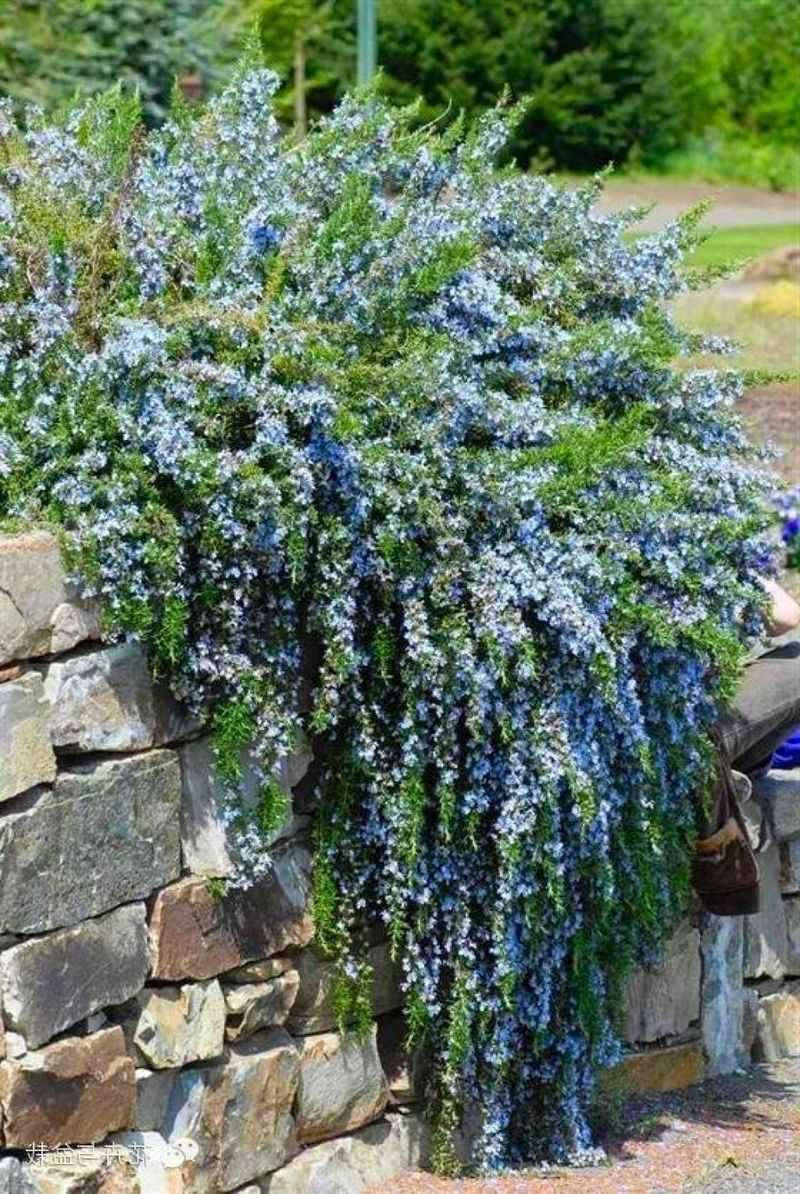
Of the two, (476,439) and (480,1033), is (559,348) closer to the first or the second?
(476,439)

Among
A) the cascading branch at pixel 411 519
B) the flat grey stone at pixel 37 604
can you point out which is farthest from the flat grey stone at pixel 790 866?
the flat grey stone at pixel 37 604

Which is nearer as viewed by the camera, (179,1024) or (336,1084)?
(179,1024)

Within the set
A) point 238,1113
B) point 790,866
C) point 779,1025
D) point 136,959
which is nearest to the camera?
point 136,959

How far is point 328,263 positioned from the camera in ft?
14.9

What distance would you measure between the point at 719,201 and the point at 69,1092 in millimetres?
18108

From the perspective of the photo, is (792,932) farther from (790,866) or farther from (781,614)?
(781,614)

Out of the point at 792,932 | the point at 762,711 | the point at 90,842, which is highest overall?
the point at 90,842

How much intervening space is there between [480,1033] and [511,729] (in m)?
0.73

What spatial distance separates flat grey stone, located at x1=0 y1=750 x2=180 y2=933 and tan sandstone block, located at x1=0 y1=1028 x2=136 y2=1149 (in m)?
0.24

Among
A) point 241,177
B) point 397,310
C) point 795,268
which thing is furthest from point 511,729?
point 795,268

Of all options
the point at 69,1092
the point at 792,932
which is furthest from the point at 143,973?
the point at 792,932

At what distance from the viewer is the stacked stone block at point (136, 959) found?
13.2 feet

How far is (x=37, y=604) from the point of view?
13.2ft

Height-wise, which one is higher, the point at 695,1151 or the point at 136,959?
the point at 136,959
